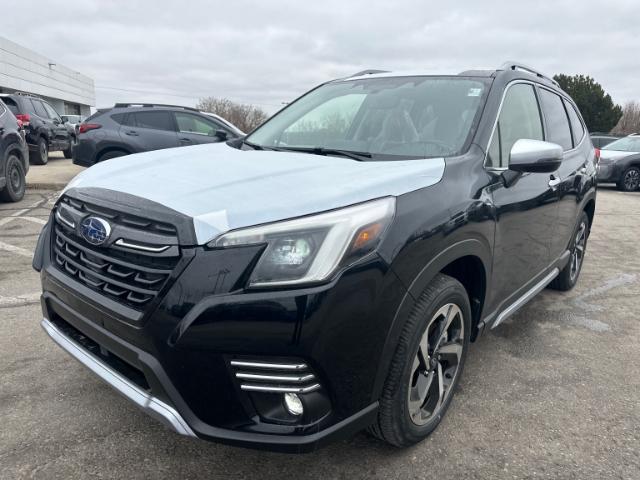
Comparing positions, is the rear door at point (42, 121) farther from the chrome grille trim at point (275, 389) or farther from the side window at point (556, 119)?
the chrome grille trim at point (275, 389)

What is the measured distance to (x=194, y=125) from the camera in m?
10.0

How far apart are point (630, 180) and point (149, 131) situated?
12558 mm

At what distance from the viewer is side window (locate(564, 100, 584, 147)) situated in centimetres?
418

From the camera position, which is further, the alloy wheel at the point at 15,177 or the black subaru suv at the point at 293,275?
the alloy wheel at the point at 15,177

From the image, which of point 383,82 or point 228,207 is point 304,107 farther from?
point 228,207

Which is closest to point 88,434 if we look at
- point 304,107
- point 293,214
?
point 293,214

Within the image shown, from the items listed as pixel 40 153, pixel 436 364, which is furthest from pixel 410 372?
pixel 40 153

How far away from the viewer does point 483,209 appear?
2404 mm

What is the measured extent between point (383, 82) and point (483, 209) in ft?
4.37

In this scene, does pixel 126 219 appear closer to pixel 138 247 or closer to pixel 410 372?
pixel 138 247

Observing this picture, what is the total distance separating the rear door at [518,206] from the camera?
2643 mm

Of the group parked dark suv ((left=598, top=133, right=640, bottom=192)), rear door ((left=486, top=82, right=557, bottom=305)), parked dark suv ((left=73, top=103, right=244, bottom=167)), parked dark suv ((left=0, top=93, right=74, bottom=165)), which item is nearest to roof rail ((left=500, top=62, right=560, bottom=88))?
rear door ((left=486, top=82, right=557, bottom=305))

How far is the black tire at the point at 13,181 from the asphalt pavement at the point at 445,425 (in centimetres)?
460

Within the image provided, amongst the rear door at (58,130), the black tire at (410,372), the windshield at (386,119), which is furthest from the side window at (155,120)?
the black tire at (410,372)
